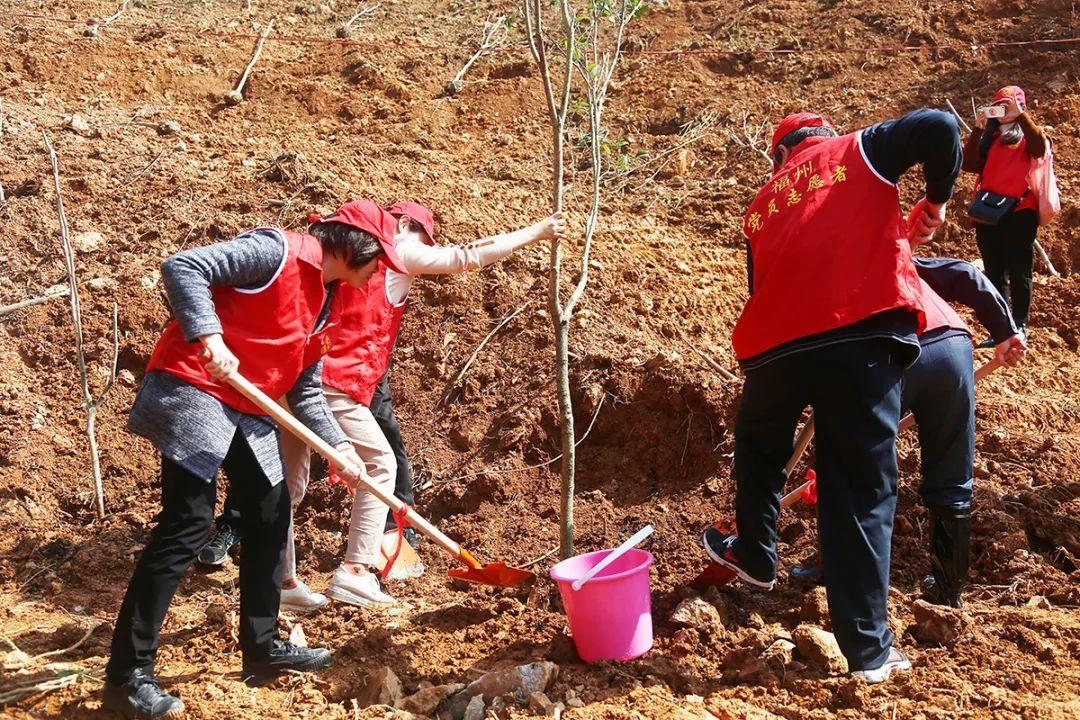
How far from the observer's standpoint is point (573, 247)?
20.8 feet

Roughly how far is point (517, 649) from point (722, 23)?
8141mm

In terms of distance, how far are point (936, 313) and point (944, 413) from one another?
0.35m

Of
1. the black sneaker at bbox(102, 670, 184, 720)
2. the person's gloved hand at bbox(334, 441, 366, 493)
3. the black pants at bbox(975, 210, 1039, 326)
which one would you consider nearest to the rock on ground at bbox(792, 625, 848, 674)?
the person's gloved hand at bbox(334, 441, 366, 493)

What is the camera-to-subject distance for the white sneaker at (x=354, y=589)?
390 cm

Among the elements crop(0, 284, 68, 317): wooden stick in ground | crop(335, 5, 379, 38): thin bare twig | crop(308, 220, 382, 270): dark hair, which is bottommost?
crop(0, 284, 68, 317): wooden stick in ground

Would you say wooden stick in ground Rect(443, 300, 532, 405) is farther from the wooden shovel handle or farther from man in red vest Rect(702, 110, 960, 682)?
man in red vest Rect(702, 110, 960, 682)

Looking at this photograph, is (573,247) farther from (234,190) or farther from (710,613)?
(710,613)

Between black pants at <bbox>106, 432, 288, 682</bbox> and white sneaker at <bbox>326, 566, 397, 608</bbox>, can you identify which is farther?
white sneaker at <bbox>326, 566, 397, 608</bbox>

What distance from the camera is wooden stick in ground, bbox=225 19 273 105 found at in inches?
322

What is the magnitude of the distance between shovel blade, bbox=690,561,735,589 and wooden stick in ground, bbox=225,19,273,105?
20.0 feet

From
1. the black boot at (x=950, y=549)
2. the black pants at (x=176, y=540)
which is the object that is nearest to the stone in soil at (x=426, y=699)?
the black pants at (x=176, y=540)

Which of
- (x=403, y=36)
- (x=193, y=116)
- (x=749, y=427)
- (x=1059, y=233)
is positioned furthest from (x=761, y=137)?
(x=749, y=427)

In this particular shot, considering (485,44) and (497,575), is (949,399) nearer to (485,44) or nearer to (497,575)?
(497,575)

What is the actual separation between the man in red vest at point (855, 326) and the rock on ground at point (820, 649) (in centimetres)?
15
